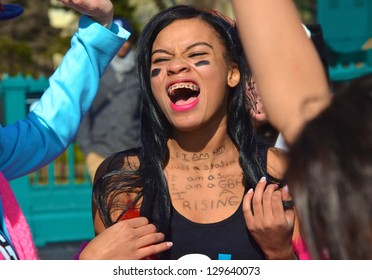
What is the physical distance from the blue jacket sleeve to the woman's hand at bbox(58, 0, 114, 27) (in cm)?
3

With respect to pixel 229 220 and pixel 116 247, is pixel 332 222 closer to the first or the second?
pixel 116 247

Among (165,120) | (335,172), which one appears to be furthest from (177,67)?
(335,172)

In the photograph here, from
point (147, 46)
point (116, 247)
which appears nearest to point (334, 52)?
point (147, 46)

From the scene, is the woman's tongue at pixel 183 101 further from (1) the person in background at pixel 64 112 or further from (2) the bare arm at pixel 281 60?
(2) the bare arm at pixel 281 60

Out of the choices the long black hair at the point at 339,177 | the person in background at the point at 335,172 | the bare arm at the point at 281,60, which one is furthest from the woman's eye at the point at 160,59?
the long black hair at the point at 339,177

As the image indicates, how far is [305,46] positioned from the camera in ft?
4.64

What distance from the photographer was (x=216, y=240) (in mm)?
2469

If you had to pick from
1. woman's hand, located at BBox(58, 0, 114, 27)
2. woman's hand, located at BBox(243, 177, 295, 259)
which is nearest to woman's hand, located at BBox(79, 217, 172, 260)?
woman's hand, located at BBox(243, 177, 295, 259)

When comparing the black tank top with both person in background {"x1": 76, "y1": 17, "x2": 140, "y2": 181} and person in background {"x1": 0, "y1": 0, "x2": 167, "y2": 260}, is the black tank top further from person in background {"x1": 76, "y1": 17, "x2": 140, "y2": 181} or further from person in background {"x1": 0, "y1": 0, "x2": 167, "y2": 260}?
person in background {"x1": 76, "y1": 17, "x2": 140, "y2": 181}

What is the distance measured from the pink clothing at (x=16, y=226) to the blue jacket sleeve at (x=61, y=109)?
0.11 meters

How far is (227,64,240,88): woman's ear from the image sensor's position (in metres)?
2.74

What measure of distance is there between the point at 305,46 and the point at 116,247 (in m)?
1.04

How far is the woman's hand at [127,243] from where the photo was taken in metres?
2.27

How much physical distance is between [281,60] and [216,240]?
3.77 feet
